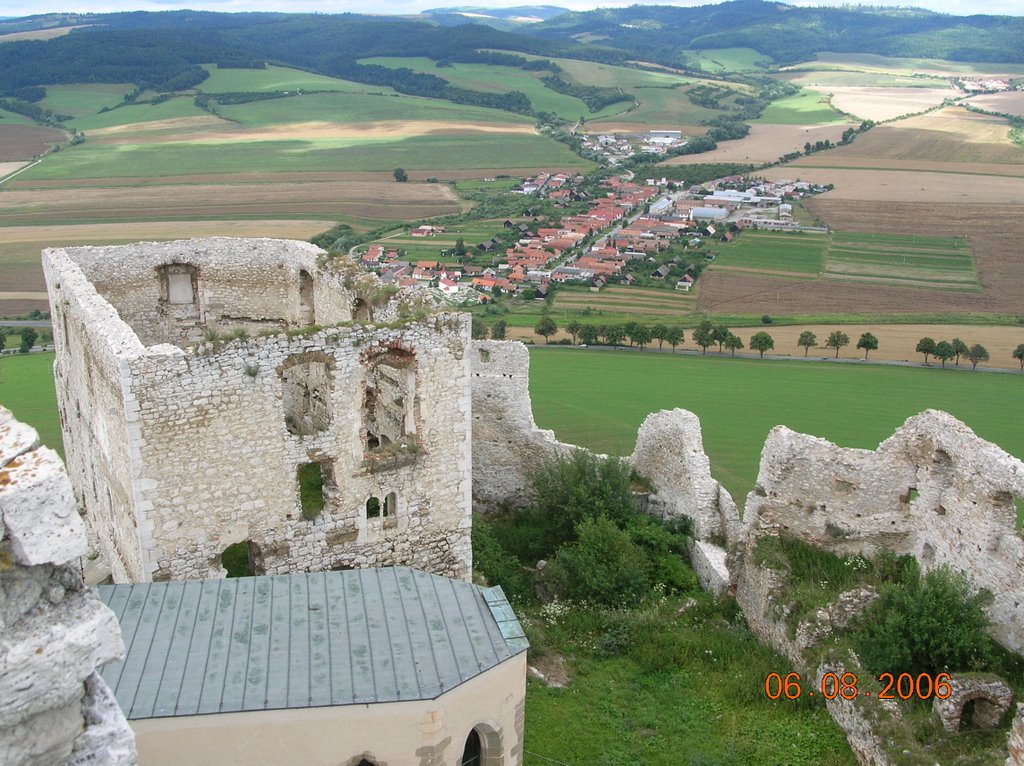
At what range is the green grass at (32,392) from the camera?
1219 inches

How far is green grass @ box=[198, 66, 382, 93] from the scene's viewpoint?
14425 centimetres

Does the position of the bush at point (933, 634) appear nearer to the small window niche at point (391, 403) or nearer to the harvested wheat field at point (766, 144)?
the small window niche at point (391, 403)

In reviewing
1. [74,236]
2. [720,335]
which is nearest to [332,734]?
[720,335]

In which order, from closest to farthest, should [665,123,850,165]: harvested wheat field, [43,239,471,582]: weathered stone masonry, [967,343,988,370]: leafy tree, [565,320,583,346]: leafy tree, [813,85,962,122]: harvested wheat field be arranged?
1. [43,239,471,582]: weathered stone masonry
2. [967,343,988,370]: leafy tree
3. [565,320,583,346]: leafy tree
4. [665,123,850,165]: harvested wheat field
5. [813,85,962,122]: harvested wheat field

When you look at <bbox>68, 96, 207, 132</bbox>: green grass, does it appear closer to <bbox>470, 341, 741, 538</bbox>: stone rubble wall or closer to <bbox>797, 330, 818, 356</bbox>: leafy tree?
<bbox>797, 330, 818, 356</bbox>: leafy tree

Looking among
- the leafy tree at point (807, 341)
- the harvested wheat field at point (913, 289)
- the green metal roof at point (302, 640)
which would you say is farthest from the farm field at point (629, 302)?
the green metal roof at point (302, 640)

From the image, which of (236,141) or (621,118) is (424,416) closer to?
(236,141)

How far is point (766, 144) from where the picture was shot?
121 m

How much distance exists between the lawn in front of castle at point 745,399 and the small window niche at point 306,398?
11.9 m

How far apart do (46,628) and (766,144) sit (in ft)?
412

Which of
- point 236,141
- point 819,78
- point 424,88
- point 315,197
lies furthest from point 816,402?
point 819,78

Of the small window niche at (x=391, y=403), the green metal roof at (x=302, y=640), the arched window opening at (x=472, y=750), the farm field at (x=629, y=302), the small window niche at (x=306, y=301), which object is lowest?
the farm field at (x=629, y=302)

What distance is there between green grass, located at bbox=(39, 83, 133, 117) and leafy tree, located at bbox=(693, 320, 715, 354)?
108 m

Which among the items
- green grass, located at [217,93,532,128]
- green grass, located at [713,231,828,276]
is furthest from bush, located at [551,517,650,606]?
green grass, located at [217,93,532,128]
